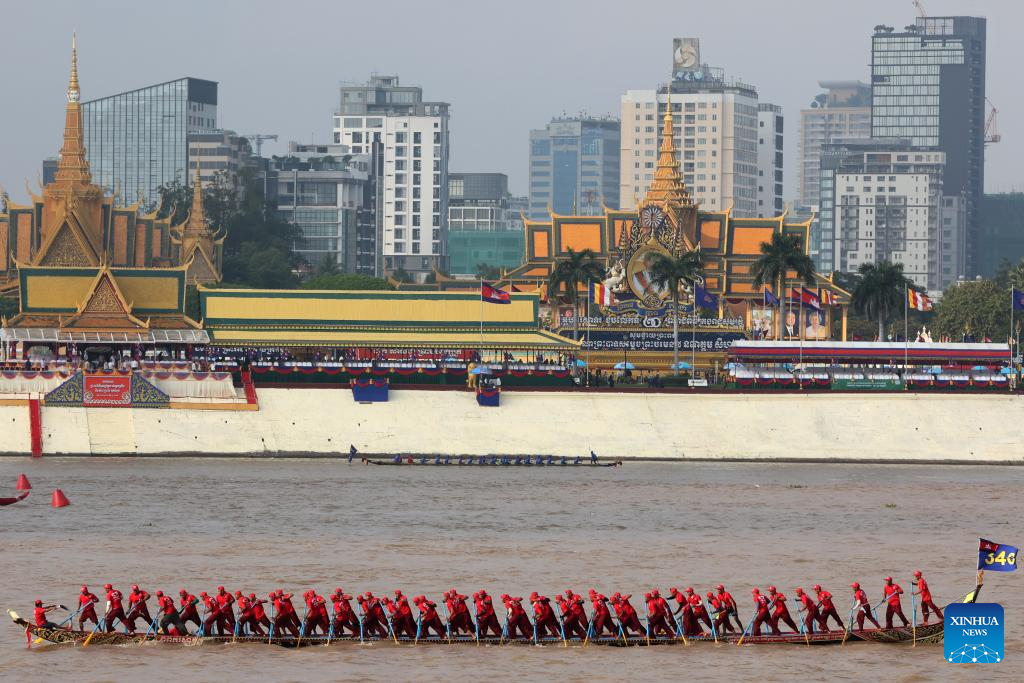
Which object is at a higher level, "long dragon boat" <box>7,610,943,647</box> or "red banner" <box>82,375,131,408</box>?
"red banner" <box>82,375,131,408</box>

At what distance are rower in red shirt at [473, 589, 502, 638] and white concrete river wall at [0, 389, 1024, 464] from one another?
44754mm

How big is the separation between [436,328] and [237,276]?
6870cm

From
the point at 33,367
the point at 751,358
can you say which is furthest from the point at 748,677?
the point at 751,358

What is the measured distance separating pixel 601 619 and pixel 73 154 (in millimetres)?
83575

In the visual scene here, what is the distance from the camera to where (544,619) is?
4741 centimetres

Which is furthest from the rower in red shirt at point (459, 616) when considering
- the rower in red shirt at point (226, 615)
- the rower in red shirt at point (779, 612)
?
the rower in red shirt at point (779, 612)

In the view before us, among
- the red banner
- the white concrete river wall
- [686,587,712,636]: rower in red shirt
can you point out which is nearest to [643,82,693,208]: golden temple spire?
the white concrete river wall

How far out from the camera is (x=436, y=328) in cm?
10856

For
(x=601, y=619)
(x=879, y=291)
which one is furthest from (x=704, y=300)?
(x=601, y=619)

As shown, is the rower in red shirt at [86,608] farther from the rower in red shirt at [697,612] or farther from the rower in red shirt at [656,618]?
the rower in red shirt at [697,612]

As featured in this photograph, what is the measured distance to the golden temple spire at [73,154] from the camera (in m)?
→ 122

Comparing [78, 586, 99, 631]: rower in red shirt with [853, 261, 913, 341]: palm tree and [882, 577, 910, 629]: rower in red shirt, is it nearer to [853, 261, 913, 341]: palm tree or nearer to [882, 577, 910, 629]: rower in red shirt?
[882, 577, 910, 629]: rower in red shirt

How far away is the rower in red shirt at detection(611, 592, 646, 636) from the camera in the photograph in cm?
4738

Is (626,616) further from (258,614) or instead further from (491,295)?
(491,295)
